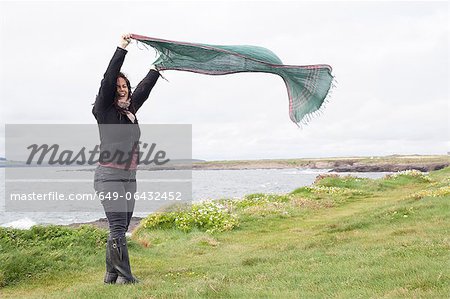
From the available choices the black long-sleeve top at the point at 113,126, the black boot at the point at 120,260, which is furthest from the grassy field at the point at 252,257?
the black long-sleeve top at the point at 113,126

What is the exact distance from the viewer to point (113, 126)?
309 inches

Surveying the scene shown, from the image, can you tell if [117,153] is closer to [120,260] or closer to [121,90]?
[121,90]

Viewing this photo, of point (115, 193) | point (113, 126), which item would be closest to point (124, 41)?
point (113, 126)

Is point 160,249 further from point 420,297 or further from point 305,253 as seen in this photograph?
point 420,297

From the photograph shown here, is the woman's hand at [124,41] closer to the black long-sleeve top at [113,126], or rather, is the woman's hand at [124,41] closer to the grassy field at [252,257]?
the black long-sleeve top at [113,126]

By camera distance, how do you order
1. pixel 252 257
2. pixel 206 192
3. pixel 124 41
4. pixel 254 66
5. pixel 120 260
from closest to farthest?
pixel 124 41 → pixel 120 260 → pixel 254 66 → pixel 252 257 → pixel 206 192

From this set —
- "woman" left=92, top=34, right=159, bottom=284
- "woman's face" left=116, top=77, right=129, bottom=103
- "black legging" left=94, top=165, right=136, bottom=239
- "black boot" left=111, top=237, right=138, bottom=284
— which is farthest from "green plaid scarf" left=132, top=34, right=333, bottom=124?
"black boot" left=111, top=237, right=138, bottom=284

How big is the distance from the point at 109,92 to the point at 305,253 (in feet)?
17.5

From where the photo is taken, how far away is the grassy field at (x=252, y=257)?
7184 millimetres

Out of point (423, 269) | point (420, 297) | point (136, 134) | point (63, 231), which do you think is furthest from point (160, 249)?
point (420, 297)

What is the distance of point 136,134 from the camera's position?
809cm

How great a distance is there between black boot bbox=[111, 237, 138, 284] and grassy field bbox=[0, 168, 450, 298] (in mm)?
306

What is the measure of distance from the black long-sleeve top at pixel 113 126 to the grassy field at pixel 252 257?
201 centimetres

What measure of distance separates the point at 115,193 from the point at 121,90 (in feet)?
5.23
